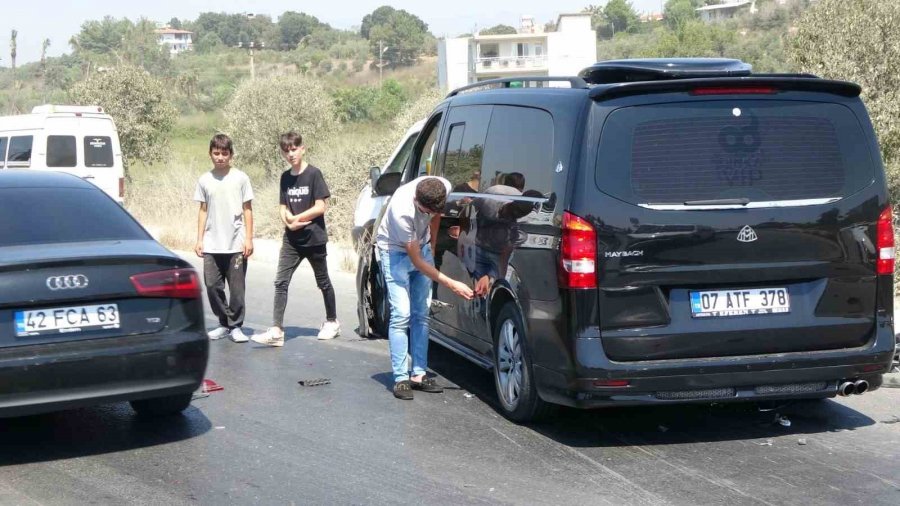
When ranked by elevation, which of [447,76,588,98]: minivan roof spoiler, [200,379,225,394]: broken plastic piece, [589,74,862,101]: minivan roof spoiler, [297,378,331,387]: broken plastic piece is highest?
[447,76,588,98]: minivan roof spoiler

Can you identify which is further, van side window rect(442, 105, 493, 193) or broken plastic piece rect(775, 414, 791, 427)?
van side window rect(442, 105, 493, 193)

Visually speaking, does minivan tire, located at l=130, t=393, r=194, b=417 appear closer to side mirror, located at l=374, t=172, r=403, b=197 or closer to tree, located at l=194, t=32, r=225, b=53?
side mirror, located at l=374, t=172, r=403, b=197

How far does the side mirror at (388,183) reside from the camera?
952cm

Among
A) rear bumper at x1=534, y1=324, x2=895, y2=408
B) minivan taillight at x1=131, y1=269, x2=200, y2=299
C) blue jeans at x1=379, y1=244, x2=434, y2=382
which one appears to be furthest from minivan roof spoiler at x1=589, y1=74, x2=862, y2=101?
minivan taillight at x1=131, y1=269, x2=200, y2=299

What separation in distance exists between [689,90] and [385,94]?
66019mm

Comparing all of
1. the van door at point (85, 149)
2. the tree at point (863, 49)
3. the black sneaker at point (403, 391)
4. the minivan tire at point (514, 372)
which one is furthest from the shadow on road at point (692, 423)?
the van door at point (85, 149)

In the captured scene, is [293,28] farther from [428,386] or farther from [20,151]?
[428,386]

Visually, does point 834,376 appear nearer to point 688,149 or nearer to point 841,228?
point 841,228

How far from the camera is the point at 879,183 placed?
625 cm

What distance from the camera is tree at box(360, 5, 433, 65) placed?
122750 mm

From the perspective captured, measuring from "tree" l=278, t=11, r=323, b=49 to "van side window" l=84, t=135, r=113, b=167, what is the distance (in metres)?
128

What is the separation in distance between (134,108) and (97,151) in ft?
41.2

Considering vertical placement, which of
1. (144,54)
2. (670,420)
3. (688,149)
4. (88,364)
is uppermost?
(144,54)

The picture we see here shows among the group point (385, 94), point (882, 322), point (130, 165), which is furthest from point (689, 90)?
point (385, 94)
